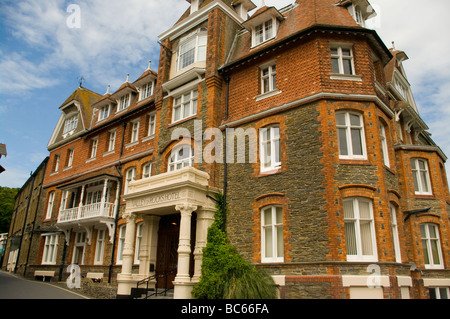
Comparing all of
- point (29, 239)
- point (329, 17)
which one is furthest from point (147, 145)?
point (29, 239)

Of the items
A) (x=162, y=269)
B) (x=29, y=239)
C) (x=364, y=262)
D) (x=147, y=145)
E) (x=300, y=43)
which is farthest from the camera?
(x=29, y=239)

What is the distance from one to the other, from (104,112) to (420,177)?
2200 centimetres

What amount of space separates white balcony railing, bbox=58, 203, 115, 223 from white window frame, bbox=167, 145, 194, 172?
18.9ft

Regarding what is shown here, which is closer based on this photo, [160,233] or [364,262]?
[364,262]

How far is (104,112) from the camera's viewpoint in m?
26.9

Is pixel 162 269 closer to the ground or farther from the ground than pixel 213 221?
closer to the ground

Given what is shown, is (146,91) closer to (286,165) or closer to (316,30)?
(316,30)

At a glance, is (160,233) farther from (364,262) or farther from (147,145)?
(364,262)

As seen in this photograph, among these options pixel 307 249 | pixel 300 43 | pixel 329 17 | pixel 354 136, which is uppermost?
pixel 329 17

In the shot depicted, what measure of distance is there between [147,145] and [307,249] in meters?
12.5

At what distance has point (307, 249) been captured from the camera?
1241 centimetres

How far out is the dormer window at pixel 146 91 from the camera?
77.6 ft

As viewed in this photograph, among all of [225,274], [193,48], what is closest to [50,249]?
[193,48]
